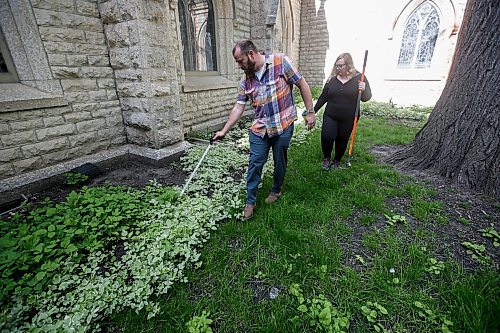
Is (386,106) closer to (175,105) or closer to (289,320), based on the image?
(175,105)

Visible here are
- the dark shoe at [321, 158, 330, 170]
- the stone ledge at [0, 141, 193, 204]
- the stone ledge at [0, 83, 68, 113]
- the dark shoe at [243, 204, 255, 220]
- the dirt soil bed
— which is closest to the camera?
the dirt soil bed

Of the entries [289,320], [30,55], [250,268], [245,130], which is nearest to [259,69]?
[250,268]

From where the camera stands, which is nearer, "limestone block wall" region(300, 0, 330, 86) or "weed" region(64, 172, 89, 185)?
"weed" region(64, 172, 89, 185)

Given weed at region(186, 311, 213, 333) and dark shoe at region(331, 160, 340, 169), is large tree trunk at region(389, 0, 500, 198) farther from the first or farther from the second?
weed at region(186, 311, 213, 333)

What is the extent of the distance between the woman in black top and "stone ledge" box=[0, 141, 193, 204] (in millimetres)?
2558

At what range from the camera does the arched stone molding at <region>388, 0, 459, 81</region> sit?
8.53 metres

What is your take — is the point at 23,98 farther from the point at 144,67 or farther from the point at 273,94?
the point at 273,94

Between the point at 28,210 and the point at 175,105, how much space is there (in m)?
2.50

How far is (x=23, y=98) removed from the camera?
2930 millimetres

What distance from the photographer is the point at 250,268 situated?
6.65 feet

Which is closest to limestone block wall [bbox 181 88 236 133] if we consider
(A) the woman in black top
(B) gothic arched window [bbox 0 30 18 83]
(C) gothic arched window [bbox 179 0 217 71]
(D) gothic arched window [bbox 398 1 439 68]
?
(C) gothic arched window [bbox 179 0 217 71]

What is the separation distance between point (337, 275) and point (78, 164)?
3791 mm

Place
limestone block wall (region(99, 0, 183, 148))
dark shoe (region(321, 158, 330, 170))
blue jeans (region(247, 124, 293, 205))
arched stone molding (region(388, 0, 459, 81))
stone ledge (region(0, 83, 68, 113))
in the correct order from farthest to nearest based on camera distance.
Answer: arched stone molding (region(388, 0, 459, 81)) → dark shoe (region(321, 158, 330, 170)) → limestone block wall (region(99, 0, 183, 148)) → stone ledge (region(0, 83, 68, 113)) → blue jeans (region(247, 124, 293, 205))

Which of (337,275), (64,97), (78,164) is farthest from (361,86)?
(78,164)
